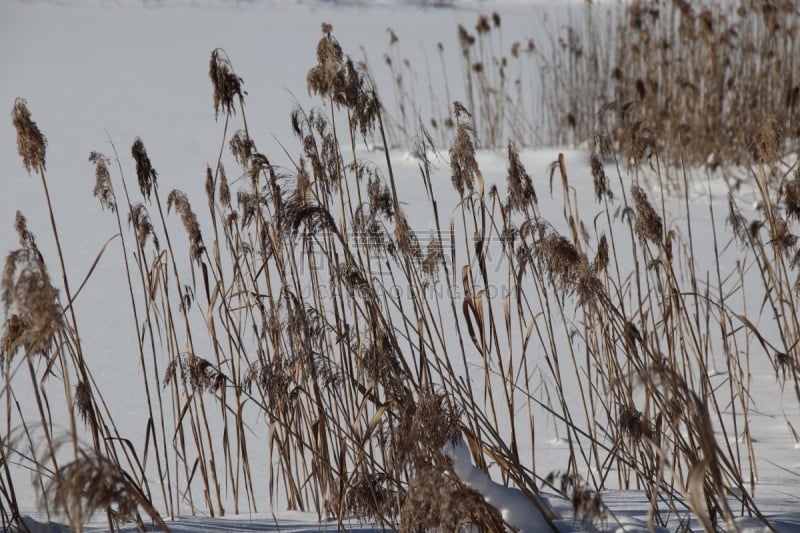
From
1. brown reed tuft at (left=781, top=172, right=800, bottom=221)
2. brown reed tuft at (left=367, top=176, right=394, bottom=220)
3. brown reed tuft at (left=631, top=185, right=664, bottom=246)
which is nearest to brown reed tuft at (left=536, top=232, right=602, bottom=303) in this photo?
brown reed tuft at (left=631, top=185, right=664, bottom=246)

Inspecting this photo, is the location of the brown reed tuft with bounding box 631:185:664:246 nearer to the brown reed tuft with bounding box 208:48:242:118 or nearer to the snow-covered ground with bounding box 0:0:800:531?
the snow-covered ground with bounding box 0:0:800:531

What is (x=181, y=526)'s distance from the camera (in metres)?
1.40

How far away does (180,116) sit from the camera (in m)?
6.00

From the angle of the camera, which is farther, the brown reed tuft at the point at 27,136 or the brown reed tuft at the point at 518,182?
the brown reed tuft at the point at 518,182

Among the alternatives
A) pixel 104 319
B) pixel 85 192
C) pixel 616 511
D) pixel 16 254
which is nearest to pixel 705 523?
pixel 616 511

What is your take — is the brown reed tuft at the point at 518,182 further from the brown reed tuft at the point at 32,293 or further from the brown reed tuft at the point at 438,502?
the brown reed tuft at the point at 32,293

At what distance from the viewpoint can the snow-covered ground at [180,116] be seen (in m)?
1.90

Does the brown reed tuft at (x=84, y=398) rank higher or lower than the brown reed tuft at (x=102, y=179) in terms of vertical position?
lower

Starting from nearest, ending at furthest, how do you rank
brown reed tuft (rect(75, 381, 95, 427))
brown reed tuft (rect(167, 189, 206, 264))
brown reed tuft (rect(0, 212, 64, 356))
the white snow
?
brown reed tuft (rect(0, 212, 64, 356)) < the white snow < brown reed tuft (rect(75, 381, 95, 427)) < brown reed tuft (rect(167, 189, 206, 264))

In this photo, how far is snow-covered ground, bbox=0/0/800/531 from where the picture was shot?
6.23 ft

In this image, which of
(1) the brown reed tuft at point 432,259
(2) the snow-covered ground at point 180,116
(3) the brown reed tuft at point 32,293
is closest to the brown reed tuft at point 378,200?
(1) the brown reed tuft at point 432,259

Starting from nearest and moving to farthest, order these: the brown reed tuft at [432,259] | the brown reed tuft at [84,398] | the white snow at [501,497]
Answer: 1. the white snow at [501,497]
2. the brown reed tuft at [84,398]
3. the brown reed tuft at [432,259]

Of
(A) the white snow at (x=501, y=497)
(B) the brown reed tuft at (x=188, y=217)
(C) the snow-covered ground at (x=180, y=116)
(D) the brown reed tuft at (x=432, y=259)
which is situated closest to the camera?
(A) the white snow at (x=501, y=497)

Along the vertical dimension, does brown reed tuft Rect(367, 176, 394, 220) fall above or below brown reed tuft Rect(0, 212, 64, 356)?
above
